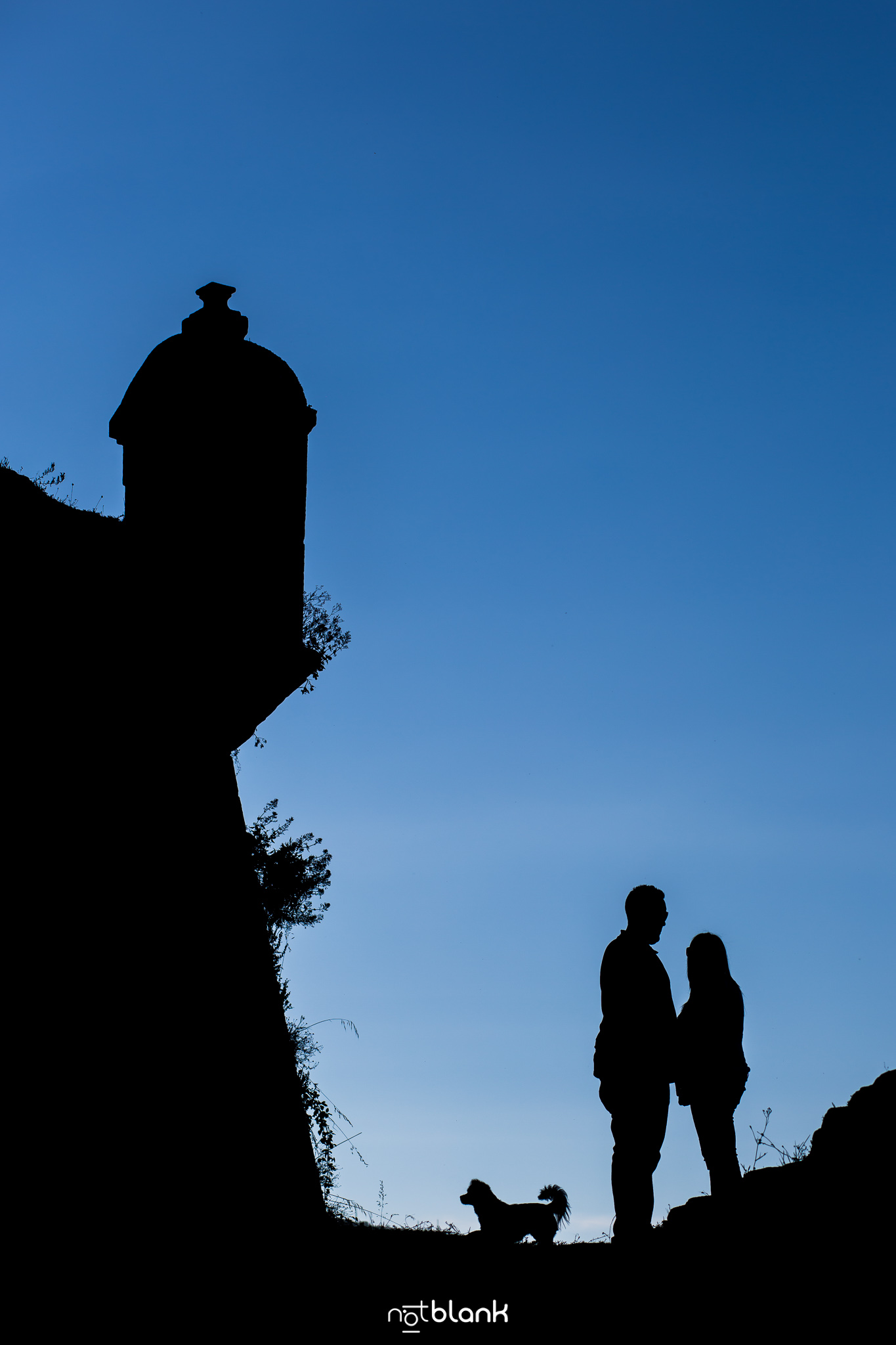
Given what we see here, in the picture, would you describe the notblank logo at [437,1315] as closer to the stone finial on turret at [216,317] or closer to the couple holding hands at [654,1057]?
the couple holding hands at [654,1057]

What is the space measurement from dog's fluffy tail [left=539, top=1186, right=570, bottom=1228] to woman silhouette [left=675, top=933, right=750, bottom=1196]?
1.56 metres

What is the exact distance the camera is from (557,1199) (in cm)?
777

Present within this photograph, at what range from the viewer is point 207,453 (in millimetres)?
8461

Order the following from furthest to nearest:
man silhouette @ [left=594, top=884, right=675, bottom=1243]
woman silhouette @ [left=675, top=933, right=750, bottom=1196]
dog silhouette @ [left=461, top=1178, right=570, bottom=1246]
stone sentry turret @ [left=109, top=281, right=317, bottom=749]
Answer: stone sentry turret @ [left=109, top=281, right=317, bottom=749] < dog silhouette @ [left=461, top=1178, right=570, bottom=1246] < woman silhouette @ [left=675, top=933, right=750, bottom=1196] < man silhouette @ [left=594, top=884, right=675, bottom=1243]

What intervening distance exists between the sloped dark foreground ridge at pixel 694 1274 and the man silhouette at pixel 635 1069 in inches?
10.3

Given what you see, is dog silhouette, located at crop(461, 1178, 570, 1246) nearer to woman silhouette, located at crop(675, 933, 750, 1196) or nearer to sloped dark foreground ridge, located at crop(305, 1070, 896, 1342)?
sloped dark foreground ridge, located at crop(305, 1070, 896, 1342)

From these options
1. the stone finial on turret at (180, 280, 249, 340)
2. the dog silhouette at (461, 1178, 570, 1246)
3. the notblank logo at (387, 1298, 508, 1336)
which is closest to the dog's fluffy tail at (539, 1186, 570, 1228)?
the dog silhouette at (461, 1178, 570, 1246)

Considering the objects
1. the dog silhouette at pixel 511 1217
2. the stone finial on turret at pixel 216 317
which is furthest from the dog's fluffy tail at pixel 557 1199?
the stone finial on turret at pixel 216 317

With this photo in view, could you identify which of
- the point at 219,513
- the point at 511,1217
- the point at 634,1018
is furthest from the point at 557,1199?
the point at 219,513

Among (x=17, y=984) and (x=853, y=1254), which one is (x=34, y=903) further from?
(x=853, y=1254)

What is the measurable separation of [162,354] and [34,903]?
4.68 meters

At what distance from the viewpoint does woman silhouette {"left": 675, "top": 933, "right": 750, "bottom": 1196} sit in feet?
20.8

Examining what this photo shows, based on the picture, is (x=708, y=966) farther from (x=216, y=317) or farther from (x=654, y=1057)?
(x=216, y=317)

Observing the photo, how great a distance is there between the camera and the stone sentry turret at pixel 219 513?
8156mm
